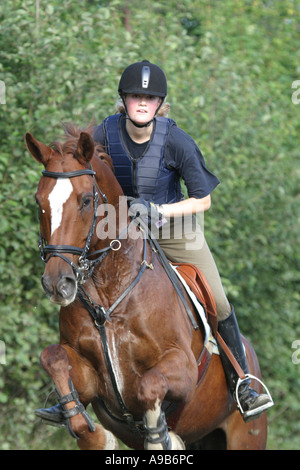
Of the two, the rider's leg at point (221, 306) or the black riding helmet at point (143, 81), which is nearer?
the black riding helmet at point (143, 81)

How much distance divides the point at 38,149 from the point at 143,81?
90 centimetres

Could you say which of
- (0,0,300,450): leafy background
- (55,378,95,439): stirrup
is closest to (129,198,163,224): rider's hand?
(55,378,95,439): stirrup

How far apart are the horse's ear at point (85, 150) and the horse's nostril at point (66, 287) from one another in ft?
2.44

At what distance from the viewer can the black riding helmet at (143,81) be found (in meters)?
4.54

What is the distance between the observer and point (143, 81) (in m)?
4.54

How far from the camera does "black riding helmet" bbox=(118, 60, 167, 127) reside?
454cm

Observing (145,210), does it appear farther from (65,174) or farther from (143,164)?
(65,174)

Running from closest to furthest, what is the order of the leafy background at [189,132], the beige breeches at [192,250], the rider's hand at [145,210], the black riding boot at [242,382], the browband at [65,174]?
the browband at [65,174], the rider's hand at [145,210], the beige breeches at [192,250], the black riding boot at [242,382], the leafy background at [189,132]

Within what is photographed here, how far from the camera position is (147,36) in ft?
29.2

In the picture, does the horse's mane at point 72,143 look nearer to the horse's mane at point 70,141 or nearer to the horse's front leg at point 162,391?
the horse's mane at point 70,141

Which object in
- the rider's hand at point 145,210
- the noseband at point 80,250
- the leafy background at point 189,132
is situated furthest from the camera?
the leafy background at point 189,132

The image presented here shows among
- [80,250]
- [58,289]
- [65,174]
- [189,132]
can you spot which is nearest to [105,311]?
[80,250]

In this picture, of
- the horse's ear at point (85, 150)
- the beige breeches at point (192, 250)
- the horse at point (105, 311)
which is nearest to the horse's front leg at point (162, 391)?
the horse at point (105, 311)

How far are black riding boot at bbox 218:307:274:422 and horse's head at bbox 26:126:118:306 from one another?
1.72m
